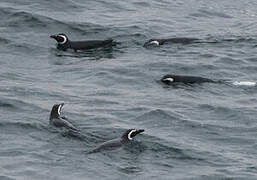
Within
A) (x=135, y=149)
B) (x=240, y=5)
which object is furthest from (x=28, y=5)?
(x=135, y=149)

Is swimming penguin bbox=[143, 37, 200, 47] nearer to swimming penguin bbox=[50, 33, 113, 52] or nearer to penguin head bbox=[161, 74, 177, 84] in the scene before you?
swimming penguin bbox=[50, 33, 113, 52]

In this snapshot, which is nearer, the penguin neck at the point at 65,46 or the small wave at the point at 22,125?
the small wave at the point at 22,125

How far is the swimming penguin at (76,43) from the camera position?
29.0 metres

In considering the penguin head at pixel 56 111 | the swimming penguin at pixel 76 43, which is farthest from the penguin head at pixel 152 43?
the penguin head at pixel 56 111

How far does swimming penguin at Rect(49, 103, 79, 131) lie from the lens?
841 inches

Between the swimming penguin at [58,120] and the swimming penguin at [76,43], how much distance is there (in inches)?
276

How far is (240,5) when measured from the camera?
37.1 metres

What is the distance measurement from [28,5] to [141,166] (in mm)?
16566

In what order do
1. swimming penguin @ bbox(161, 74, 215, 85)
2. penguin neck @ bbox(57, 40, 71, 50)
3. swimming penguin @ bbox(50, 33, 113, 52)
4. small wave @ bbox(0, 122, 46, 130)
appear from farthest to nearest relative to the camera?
penguin neck @ bbox(57, 40, 71, 50)
swimming penguin @ bbox(50, 33, 113, 52)
swimming penguin @ bbox(161, 74, 215, 85)
small wave @ bbox(0, 122, 46, 130)

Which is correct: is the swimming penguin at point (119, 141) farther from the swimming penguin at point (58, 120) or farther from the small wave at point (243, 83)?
the small wave at point (243, 83)

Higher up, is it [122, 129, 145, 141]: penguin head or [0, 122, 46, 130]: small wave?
[0, 122, 46, 130]: small wave

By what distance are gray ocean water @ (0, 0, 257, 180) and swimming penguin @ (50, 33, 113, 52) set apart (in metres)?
0.24

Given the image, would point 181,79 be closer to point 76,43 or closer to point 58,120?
point 76,43

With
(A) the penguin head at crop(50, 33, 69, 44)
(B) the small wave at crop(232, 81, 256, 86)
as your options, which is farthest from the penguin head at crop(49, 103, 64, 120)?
(A) the penguin head at crop(50, 33, 69, 44)
